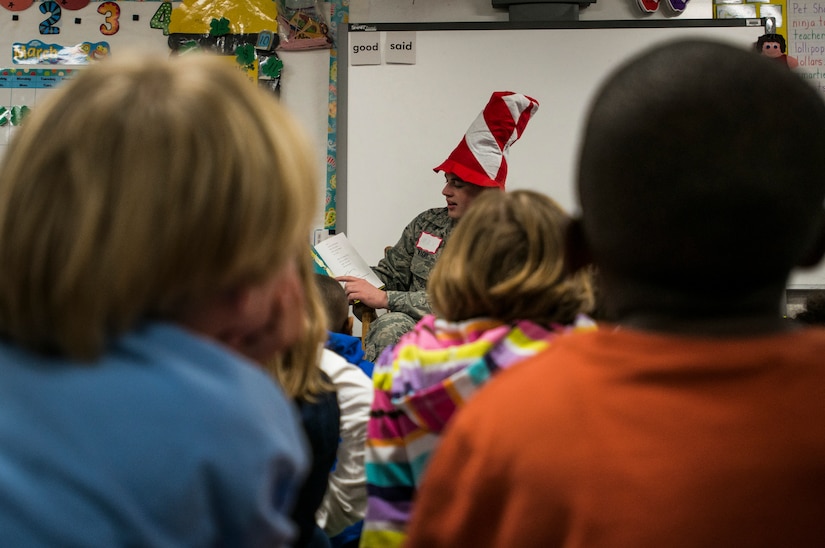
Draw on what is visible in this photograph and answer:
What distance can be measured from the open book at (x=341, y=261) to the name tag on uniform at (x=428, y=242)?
240 mm

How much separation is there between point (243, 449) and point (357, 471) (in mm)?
1190

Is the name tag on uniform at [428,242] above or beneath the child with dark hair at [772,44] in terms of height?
beneath

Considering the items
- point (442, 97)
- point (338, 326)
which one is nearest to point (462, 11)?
point (442, 97)

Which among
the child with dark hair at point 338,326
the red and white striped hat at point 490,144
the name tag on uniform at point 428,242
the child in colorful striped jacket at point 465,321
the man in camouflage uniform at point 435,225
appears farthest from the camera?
the name tag on uniform at point 428,242

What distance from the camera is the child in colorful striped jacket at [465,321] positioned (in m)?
1.16

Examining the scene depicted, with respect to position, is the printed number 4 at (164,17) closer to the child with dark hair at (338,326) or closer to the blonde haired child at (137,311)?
the child with dark hair at (338,326)

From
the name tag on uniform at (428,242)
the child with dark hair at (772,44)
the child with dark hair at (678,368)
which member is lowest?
the name tag on uniform at (428,242)

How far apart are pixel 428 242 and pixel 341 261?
374 millimetres

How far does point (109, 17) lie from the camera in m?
3.77

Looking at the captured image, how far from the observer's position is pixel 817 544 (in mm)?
572

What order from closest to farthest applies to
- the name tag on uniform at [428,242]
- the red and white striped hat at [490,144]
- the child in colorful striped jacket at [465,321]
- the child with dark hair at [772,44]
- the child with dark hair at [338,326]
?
1. the child in colorful striped jacket at [465,321]
2. the child with dark hair at [338,326]
3. the red and white striped hat at [490,144]
4. the name tag on uniform at [428,242]
5. the child with dark hair at [772,44]

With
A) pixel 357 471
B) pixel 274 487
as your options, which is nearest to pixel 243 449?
pixel 274 487

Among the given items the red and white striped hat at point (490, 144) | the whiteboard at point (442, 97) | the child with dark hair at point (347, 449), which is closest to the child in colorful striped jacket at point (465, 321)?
the child with dark hair at point (347, 449)

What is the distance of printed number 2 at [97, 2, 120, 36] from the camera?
3771 mm
